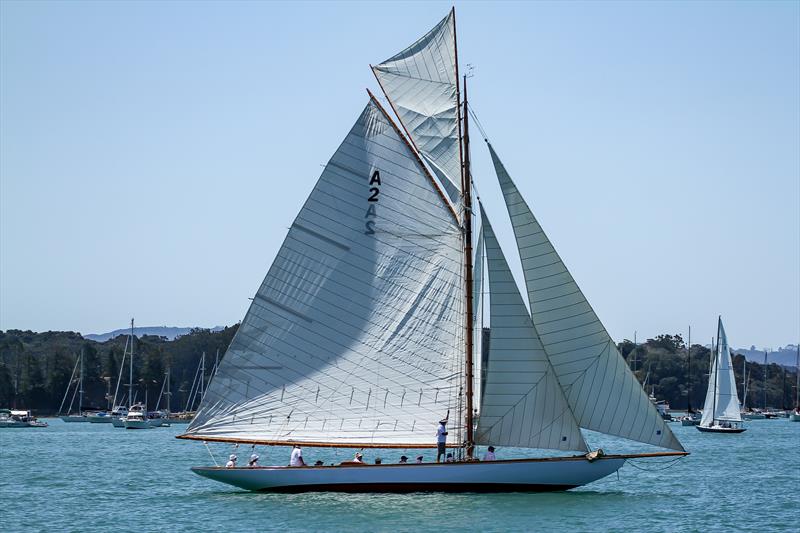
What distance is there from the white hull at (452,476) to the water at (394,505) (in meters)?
0.39

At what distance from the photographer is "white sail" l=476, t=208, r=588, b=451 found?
4134cm

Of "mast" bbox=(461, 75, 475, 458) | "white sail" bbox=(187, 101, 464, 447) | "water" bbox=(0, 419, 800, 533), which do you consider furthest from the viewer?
"white sail" bbox=(187, 101, 464, 447)

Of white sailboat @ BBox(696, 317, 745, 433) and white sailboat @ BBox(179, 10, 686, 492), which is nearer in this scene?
white sailboat @ BBox(179, 10, 686, 492)

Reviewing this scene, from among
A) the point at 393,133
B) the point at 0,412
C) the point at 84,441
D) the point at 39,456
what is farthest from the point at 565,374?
the point at 0,412

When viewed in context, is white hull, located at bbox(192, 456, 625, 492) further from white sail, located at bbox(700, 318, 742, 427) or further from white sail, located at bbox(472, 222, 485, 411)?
white sail, located at bbox(700, 318, 742, 427)

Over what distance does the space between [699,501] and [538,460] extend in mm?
9278

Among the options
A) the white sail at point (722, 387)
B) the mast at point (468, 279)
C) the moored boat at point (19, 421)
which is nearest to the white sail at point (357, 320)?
the mast at point (468, 279)

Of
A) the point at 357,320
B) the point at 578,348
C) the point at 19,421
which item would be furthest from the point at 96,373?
the point at 578,348

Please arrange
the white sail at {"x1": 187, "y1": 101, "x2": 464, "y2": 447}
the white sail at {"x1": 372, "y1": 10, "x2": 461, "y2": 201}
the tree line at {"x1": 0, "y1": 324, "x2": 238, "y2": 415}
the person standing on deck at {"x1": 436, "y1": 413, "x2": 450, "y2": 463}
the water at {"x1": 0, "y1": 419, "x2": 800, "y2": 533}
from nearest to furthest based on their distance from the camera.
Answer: the water at {"x1": 0, "y1": 419, "x2": 800, "y2": 533} → the person standing on deck at {"x1": 436, "y1": 413, "x2": 450, "y2": 463} → the white sail at {"x1": 187, "y1": 101, "x2": 464, "y2": 447} → the white sail at {"x1": 372, "y1": 10, "x2": 461, "y2": 201} → the tree line at {"x1": 0, "y1": 324, "x2": 238, "y2": 415}

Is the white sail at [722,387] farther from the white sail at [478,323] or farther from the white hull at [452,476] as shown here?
the white hull at [452,476]

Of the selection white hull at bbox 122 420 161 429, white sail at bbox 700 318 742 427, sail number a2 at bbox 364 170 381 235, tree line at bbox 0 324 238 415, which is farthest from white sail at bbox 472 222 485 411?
tree line at bbox 0 324 238 415

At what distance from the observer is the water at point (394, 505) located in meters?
38.2

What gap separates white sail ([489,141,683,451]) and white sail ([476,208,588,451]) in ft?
1.42

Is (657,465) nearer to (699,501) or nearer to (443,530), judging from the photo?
(699,501)
